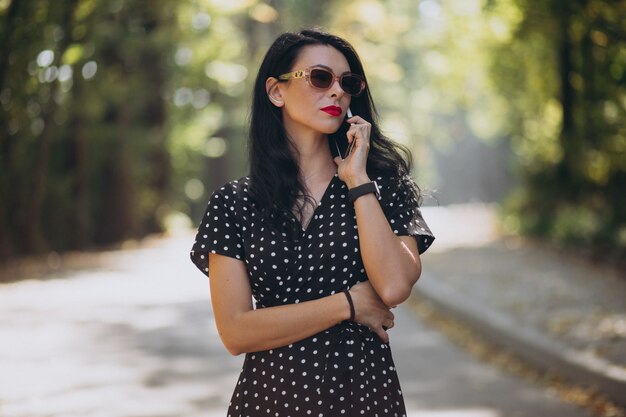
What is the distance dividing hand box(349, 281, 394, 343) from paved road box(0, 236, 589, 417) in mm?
3935

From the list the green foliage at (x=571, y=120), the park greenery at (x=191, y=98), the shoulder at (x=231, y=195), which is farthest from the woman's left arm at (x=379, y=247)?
the green foliage at (x=571, y=120)

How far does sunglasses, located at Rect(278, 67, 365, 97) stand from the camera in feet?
10.1

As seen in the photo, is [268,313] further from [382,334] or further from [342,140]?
[342,140]

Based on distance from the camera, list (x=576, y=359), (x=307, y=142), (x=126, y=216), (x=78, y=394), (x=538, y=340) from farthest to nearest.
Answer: (x=126, y=216)
(x=538, y=340)
(x=576, y=359)
(x=78, y=394)
(x=307, y=142)

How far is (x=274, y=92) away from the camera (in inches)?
127

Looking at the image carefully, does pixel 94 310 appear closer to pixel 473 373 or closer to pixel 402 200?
pixel 473 373

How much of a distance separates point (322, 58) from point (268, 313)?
34.1 inches

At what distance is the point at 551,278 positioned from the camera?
46.6ft

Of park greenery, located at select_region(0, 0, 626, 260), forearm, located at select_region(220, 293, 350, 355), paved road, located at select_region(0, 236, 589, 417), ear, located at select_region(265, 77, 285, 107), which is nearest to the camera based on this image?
forearm, located at select_region(220, 293, 350, 355)

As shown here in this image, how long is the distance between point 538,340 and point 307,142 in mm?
6348

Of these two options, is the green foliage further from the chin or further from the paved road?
the chin

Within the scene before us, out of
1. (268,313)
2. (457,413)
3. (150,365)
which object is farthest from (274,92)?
(150,365)

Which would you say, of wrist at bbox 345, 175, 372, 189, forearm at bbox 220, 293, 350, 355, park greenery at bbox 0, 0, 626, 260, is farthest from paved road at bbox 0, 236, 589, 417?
park greenery at bbox 0, 0, 626, 260

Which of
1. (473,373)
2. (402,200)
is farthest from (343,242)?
(473,373)
